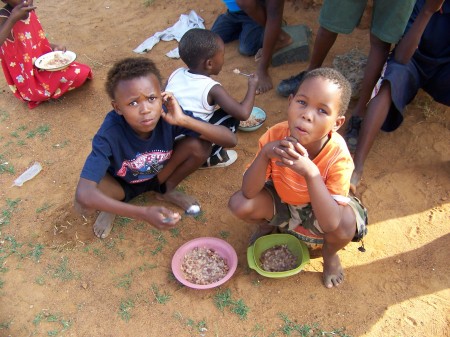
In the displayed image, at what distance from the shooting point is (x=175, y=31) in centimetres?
448

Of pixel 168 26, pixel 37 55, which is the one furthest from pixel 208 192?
pixel 168 26

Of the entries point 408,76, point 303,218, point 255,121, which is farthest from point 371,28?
point 303,218

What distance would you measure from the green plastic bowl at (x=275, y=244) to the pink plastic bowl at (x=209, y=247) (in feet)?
0.33

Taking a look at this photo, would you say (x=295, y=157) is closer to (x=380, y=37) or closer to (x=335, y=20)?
(x=380, y=37)

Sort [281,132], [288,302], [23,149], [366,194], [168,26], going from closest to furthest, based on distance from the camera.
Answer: [281,132] → [288,302] → [366,194] → [23,149] → [168,26]

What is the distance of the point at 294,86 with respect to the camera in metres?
3.44

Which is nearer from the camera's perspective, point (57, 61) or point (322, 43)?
point (322, 43)

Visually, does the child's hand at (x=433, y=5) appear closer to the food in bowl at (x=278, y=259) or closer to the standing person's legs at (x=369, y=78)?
the standing person's legs at (x=369, y=78)

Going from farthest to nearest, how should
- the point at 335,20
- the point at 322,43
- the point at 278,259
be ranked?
the point at 322,43, the point at 335,20, the point at 278,259

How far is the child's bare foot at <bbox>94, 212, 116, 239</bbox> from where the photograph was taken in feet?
8.40

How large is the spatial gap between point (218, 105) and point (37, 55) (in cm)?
196

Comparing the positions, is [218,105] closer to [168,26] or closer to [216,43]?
[216,43]

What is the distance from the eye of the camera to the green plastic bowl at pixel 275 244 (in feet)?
6.98

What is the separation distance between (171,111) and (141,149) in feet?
0.91
